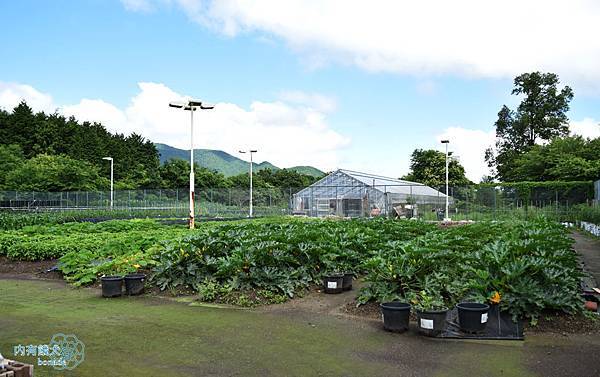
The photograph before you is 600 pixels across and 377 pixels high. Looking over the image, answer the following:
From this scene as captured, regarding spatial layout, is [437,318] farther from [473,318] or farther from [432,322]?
[473,318]

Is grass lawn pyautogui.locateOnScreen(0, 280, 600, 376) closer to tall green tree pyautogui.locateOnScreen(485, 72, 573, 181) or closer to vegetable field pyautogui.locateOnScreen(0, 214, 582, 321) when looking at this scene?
vegetable field pyautogui.locateOnScreen(0, 214, 582, 321)

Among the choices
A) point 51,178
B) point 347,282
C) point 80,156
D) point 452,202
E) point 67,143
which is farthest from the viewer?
point 67,143

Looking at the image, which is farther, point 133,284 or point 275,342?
point 133,284

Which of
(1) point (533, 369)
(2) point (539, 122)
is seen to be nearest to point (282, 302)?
(1) point (533, 369)

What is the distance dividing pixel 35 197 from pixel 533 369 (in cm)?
5224

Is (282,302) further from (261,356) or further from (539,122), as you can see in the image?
(539,122)

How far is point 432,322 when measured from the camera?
6605 mm

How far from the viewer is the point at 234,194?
4659cm

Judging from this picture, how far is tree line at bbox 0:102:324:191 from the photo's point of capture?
56719 millimetres

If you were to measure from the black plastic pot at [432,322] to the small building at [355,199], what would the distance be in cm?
2965

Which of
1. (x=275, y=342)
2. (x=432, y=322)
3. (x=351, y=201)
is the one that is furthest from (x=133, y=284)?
(x=351, y=201)

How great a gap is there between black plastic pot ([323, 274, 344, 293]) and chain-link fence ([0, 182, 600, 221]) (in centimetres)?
2119

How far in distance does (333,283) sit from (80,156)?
63777mm

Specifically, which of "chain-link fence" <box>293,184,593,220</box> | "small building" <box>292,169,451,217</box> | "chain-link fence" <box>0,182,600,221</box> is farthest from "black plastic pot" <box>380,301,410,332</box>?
"small building" <box>292,169,451,217</box>
